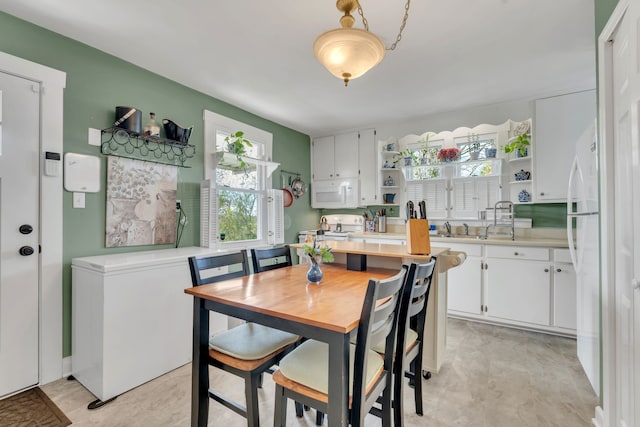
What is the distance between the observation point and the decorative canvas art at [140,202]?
252 cm

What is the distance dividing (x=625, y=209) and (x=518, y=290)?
6.60ft

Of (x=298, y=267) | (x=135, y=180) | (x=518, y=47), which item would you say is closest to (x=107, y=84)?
(x=135, y=180)

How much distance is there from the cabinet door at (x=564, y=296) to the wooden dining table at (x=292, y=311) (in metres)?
2.29

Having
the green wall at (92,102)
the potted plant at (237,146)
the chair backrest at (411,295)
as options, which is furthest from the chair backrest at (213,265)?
the potted plant at (237,146)

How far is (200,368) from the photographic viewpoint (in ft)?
4.87

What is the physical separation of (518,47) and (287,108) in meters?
2.47

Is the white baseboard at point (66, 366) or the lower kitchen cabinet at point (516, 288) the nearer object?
the white baseboard at point (66, 366)

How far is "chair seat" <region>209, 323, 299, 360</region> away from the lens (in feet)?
4.74

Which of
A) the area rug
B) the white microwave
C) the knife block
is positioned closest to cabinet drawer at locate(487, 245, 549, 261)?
the knife block

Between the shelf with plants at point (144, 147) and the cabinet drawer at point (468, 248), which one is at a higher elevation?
the shelf with plants at point (144, 147)

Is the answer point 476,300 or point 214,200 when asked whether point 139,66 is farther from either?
point 476,300

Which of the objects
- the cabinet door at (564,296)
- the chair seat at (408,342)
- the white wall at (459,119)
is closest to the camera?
the chair seat at (408,342)

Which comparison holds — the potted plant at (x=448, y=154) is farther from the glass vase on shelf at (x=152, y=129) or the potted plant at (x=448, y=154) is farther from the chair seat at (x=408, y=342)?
the glass vase on shelf at (x=152, y=129)

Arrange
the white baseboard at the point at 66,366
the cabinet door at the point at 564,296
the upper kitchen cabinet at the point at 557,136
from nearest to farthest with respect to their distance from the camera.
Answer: the white baseboard at the point at 66,366
the cabinet door at the point at 564,296
the upper kitchen cabinet at the point at 557,136
